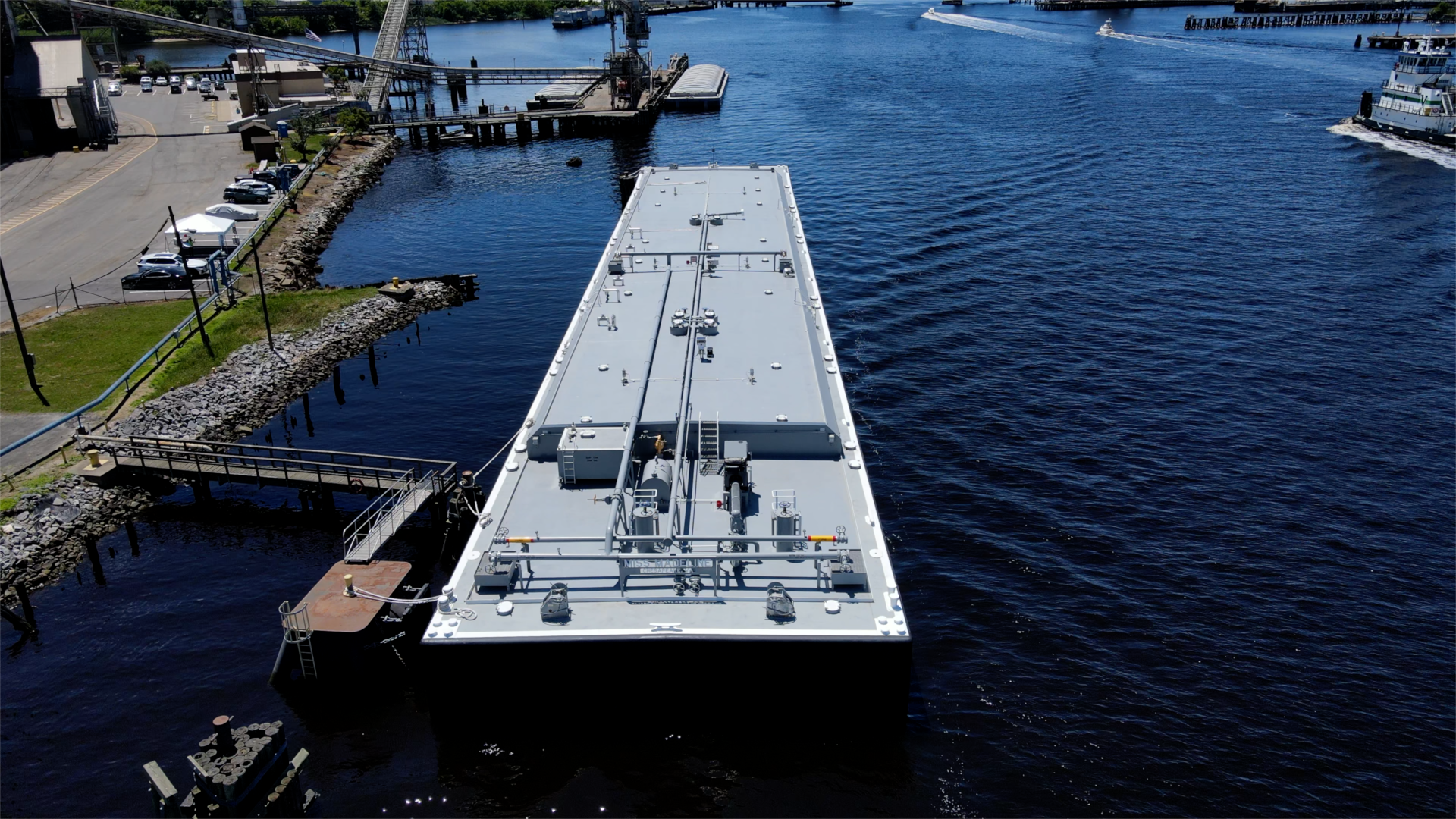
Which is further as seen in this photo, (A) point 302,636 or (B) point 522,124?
(B) point 522,124

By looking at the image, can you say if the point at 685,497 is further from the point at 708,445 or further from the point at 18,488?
the point at 18,488

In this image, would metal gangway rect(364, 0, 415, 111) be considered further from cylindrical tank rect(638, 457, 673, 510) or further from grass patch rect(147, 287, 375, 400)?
cylindrical tank rect(638, 457, 673, 510)

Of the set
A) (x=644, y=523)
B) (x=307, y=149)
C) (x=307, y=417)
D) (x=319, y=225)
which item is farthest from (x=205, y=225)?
(x=644, y=523)

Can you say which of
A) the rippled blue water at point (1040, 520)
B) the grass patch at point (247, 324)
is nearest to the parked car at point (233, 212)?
the rippled blue water at point (1040, 520)

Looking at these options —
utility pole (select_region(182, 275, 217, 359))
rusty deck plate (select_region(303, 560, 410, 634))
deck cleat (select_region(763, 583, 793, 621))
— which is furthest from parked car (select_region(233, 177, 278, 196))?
deck cleat (select_region(763, 583, 793, 621))

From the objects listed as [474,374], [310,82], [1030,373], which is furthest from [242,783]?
[310,82]

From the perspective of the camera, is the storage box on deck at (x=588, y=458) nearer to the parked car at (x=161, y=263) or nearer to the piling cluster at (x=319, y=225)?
the parked car at (x=161, y=263)
